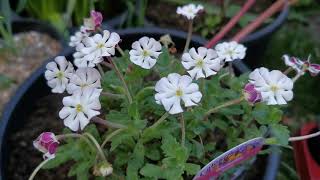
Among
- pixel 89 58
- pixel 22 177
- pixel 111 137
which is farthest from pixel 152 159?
pixel 22 177

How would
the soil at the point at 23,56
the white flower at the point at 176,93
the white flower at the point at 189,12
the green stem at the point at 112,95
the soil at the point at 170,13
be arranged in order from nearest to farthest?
the white flower at the point at 176,93 → the green stem at the point at 112,95 → the white flower at the point at 189,12 → the soil at the point at 23,56 → the soil at the point at 170,13

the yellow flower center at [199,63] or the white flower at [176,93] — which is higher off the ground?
the yellow flower center at [199,63]

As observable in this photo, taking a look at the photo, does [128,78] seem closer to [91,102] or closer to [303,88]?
[91,102]

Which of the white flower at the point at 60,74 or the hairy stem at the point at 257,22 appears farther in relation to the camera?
the hairy stem at the point at 257,22

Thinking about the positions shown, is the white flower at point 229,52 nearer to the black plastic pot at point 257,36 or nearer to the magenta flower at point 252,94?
the magenta flower at point 252,94

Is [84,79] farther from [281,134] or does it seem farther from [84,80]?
[281,134]

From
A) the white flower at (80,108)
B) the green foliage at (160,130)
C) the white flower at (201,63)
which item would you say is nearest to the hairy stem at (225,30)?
the green foliage at (160,130)
